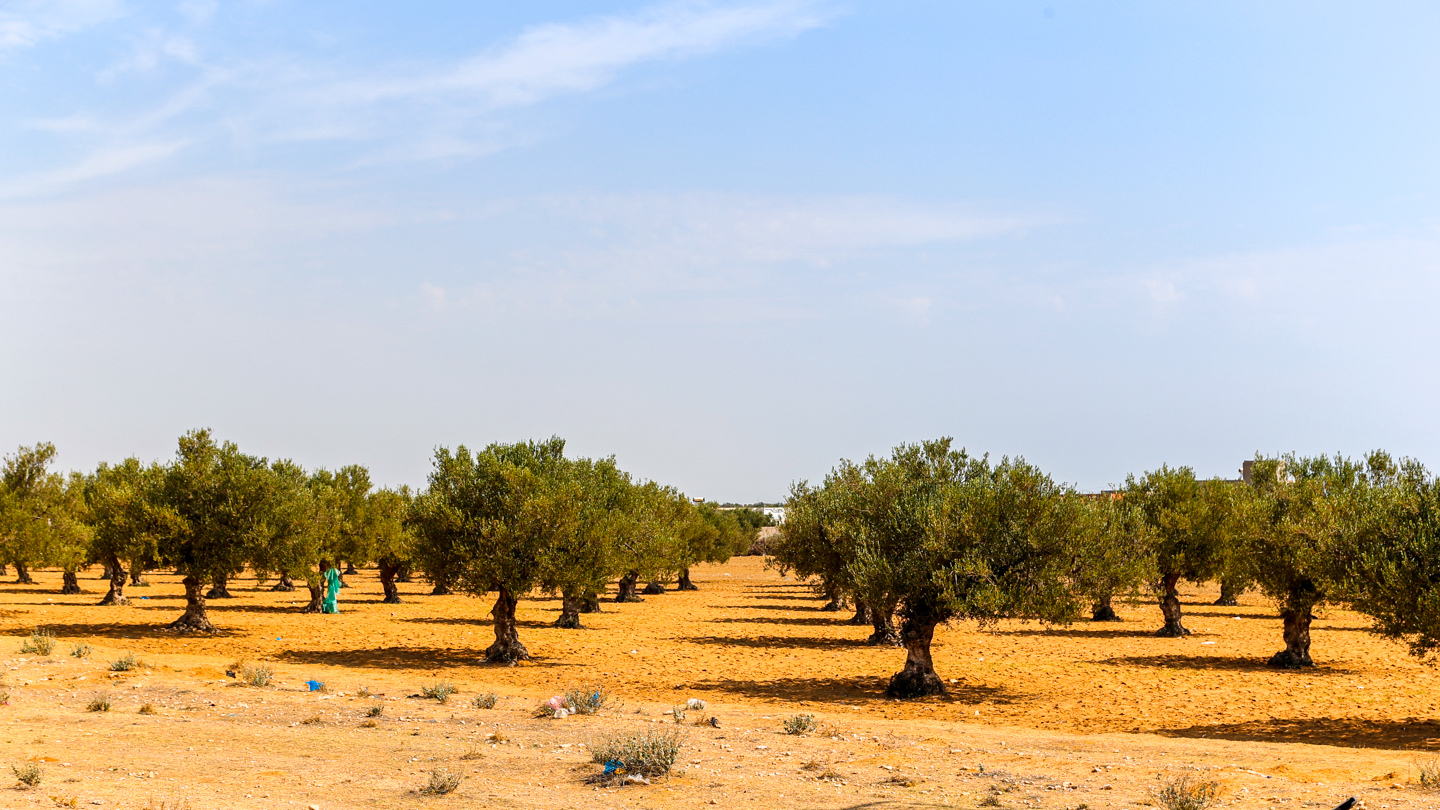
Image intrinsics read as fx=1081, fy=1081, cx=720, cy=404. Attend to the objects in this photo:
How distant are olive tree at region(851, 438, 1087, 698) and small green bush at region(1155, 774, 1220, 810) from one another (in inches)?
319

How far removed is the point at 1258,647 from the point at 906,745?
24.0m

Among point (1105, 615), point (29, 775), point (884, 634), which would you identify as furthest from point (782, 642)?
point (29, 775)

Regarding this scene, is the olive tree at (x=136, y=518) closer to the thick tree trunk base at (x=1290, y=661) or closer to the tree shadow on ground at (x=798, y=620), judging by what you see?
the tree shadow on ground at (x=798, y=620)

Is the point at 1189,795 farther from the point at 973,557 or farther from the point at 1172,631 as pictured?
the point at 1172,631

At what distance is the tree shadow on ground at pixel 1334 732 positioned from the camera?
19344 millimetres

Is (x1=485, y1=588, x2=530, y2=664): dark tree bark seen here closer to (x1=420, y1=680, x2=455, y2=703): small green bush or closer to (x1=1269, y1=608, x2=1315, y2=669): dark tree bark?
(x1=420, y1=680, x2=455, y2=703): small green bush

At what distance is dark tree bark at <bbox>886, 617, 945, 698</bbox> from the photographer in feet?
82.3

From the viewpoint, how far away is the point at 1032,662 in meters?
32.5

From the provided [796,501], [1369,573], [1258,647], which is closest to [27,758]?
[1369,573]

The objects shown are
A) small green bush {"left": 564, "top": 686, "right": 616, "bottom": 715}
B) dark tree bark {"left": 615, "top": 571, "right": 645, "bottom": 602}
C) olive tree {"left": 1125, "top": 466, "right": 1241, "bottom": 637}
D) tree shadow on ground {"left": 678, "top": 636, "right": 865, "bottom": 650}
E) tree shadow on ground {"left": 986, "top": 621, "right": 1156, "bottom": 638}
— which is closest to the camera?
small green bush {"left": 564, "top": 686, "right": 616, "bottom": 715}

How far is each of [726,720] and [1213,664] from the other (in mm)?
17849

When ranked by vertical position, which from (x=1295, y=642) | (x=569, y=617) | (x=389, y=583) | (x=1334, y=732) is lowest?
(x=569, y=617)

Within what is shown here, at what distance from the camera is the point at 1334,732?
20594 mm

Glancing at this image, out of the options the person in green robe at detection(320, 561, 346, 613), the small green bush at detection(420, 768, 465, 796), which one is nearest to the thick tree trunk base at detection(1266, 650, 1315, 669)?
the small green bush at detection(420, 768, 465, 796)
